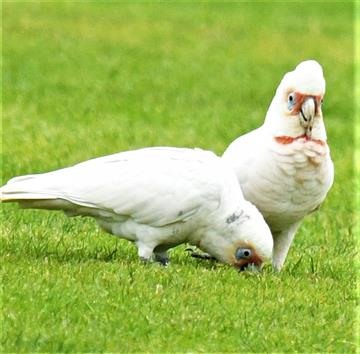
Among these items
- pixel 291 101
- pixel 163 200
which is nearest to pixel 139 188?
pixel 163 200

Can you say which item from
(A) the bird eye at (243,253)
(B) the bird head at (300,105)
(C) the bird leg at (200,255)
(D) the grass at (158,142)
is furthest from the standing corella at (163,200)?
(B) the bird head at (300,105)

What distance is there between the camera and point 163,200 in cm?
705

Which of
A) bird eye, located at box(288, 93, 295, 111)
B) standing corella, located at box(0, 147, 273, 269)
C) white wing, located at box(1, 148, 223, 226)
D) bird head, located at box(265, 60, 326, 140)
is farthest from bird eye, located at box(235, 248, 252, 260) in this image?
bird eye, located at box(288, 93, 295, 111)

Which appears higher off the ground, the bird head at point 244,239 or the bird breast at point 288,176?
the bird breast at point 288,176

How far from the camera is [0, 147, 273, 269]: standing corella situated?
7039 mm

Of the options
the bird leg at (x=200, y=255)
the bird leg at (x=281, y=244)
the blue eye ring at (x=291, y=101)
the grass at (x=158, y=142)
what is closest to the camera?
the grass at (x=158, y=142)

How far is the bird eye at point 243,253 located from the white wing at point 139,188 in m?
0.31

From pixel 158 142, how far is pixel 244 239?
19.1 feet

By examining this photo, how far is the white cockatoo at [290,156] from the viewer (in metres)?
7.19

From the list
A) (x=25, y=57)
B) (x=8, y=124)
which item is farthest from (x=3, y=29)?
(x=8, y=124)

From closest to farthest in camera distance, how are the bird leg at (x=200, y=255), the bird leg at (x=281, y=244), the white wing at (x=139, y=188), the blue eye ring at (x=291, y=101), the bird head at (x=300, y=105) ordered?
the white wing at (x=139, y=188) → the bird head at (x=300, y=105) → the blue eye ring at (x=291, y=101) → the bird leg at (x=200, y=255) → the bird leg at (x=281, y=244)

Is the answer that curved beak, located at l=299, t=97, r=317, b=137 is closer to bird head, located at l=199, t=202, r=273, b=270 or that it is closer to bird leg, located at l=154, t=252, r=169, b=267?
bird head, located at l=199, t=202, r=273, b=270

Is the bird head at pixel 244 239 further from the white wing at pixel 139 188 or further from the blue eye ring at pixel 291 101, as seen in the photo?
the blue eye ring at pixel 291 101

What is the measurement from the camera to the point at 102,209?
7133mm
